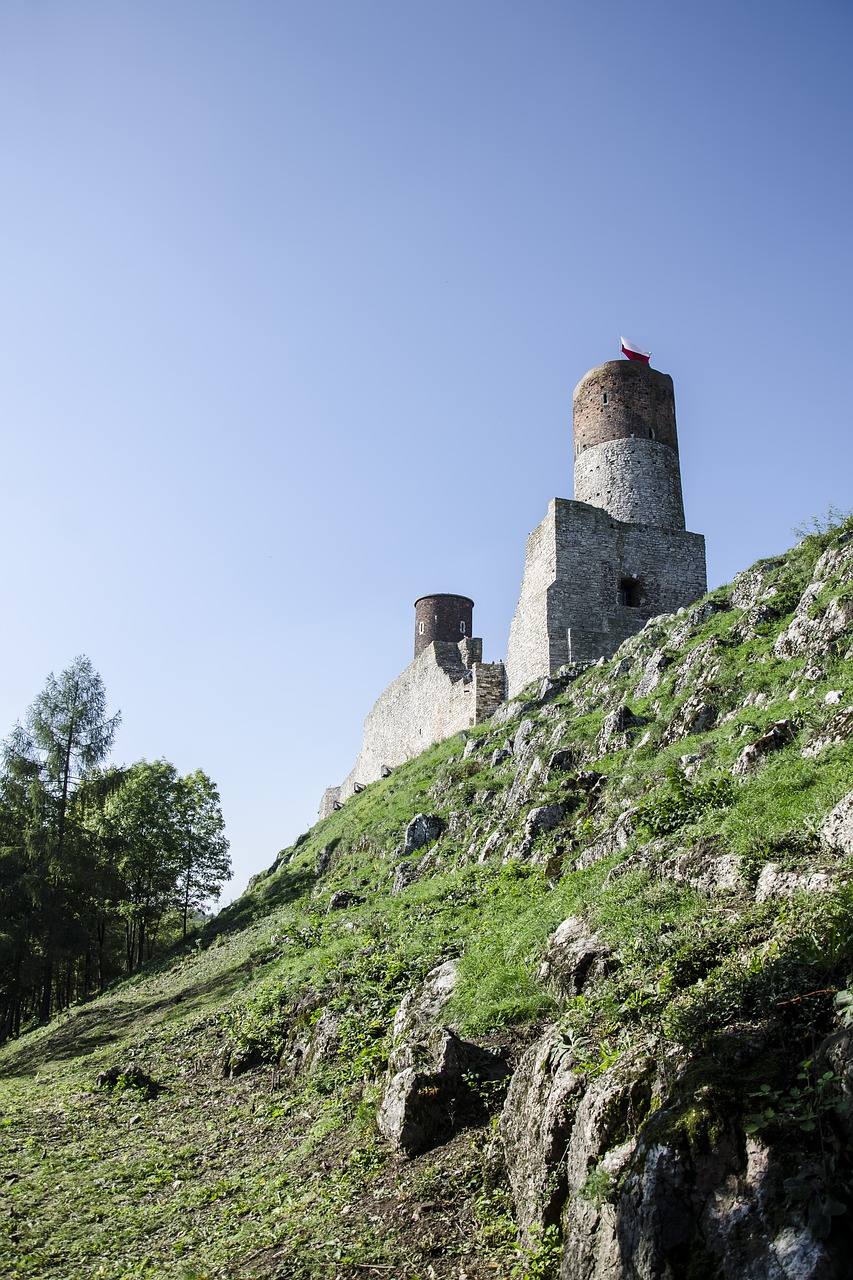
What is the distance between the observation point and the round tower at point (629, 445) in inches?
998

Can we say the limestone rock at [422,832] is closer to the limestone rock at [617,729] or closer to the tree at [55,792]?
A: the limestone rock at [617,729]

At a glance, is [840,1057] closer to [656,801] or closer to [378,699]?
[656,801]

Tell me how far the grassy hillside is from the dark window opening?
7.44 metres

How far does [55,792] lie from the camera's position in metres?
25.5

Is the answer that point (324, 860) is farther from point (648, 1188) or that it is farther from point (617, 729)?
point (648, 1188)

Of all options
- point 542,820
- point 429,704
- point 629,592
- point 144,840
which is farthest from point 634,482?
point 144,840

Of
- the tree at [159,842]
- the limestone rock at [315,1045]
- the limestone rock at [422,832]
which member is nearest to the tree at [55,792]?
the tree at [159,842]

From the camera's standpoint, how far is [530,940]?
8.23m

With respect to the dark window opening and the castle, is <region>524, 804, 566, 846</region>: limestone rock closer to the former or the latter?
the castle

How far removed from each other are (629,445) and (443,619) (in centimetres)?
1364

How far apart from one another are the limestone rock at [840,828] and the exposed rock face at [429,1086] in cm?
291

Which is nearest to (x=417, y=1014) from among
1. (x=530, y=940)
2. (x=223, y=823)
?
(x=530, y=940)

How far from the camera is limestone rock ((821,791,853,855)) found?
5.90m

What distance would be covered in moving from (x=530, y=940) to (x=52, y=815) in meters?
20.4
